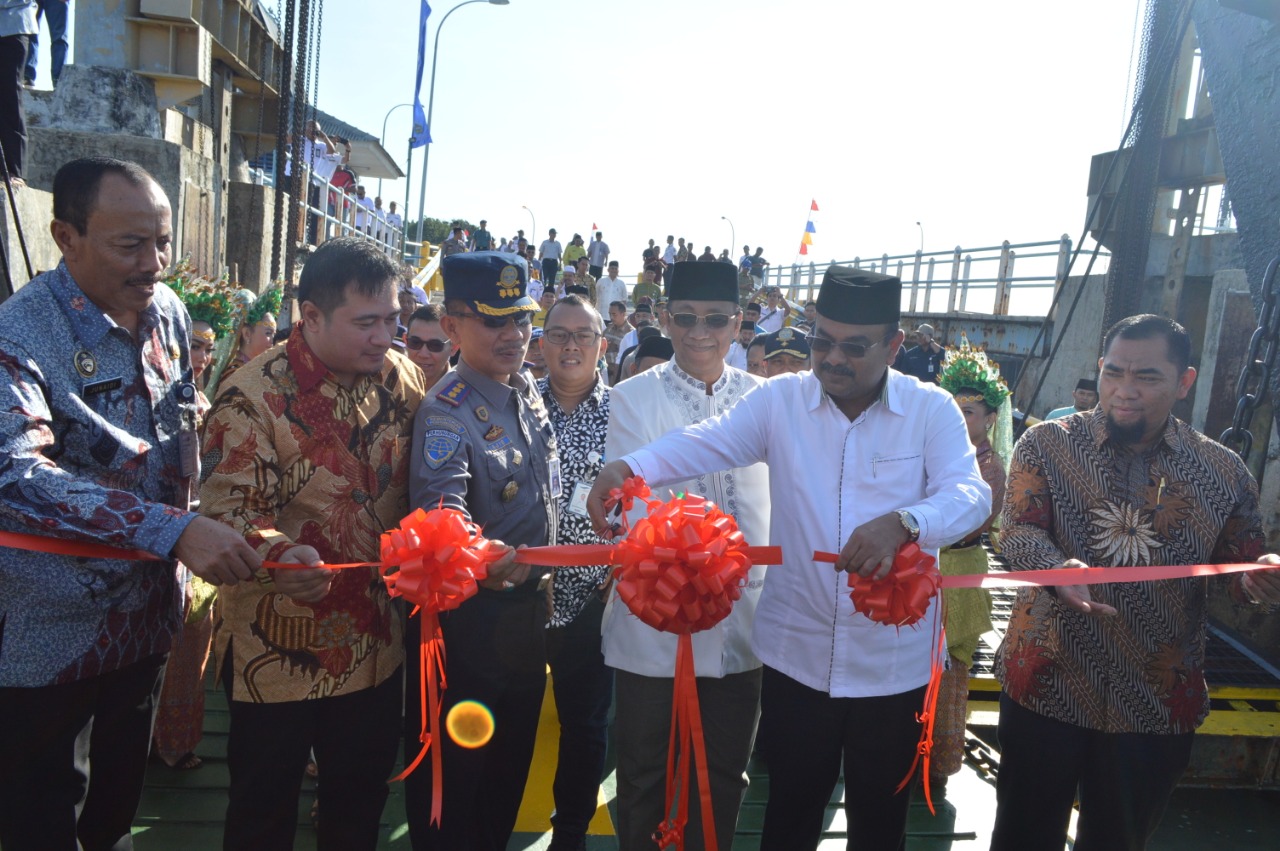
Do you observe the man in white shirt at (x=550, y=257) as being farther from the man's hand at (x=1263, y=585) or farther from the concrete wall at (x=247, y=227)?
the man's hand at (x=1263, y=585)

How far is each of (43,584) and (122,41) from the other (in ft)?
31.2

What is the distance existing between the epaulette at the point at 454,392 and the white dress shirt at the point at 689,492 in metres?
0.72

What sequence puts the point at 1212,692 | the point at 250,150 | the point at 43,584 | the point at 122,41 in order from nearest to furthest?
the point at 43,584 → the point at 1212,692 → the point at 122,41 → the point at 250,150

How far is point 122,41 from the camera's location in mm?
9695

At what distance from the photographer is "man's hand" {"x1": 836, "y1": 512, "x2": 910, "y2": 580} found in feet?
7.68

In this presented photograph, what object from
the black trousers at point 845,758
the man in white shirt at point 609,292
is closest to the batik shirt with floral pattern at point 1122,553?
the black trousers at point 845,758

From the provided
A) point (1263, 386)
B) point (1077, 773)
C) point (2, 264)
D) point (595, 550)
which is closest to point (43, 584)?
point (595, 550)

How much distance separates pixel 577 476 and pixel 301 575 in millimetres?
1514

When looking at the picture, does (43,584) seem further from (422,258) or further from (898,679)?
(422,258)

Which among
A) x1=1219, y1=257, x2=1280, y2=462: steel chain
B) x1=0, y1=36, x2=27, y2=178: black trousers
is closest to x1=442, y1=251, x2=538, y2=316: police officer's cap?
x1=1219, y1=257, x2=1280, y2=462: steel chain

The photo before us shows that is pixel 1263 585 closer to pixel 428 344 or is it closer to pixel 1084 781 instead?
pixel 1084 781

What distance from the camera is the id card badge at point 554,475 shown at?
3172mm

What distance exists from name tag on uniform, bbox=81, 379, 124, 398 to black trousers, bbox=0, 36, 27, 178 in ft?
12.4

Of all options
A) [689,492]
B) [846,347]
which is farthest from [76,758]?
[846,347]
